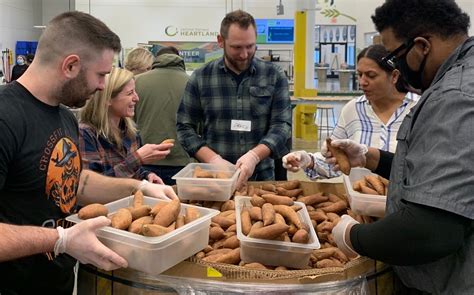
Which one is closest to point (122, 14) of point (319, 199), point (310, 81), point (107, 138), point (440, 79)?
point (310, 81)

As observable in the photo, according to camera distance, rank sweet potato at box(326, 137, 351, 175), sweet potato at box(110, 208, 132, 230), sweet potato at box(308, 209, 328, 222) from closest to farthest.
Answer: sweet potato at box(110, 208, 132, 230) → sweet potato at box(308, 209, 328, 222) → sweet potato at box(326, 137, 351, 175)

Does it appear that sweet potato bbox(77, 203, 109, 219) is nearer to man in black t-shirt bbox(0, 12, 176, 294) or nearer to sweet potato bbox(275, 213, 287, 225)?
man in black t-shirt bbox(0, 12, 176, 294)

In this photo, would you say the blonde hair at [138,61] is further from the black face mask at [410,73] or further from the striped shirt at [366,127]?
the black face mask at [410,73]

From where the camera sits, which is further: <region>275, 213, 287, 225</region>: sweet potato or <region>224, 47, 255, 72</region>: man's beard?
<region>224, 47, 255, 72</region>: man's beard

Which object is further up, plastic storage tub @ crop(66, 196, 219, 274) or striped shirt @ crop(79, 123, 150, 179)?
striped shirt @ crop(79, 123, 150, 179)

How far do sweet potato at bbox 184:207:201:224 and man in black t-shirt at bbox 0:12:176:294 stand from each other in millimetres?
347

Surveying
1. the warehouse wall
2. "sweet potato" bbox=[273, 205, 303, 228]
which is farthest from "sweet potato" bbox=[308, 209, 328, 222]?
the warehouse wall

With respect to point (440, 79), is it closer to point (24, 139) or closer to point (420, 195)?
point (420, 195)

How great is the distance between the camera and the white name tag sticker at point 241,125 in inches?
97.3

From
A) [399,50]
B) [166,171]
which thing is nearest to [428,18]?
[399,50]

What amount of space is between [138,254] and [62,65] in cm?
65

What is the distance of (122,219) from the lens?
1.22m

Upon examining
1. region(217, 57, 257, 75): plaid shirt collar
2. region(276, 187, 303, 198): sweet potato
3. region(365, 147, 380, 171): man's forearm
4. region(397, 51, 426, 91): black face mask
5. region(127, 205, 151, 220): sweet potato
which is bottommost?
region(276, 187, 303, 198): sweet potato

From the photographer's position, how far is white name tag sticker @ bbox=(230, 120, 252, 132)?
2.47 m
